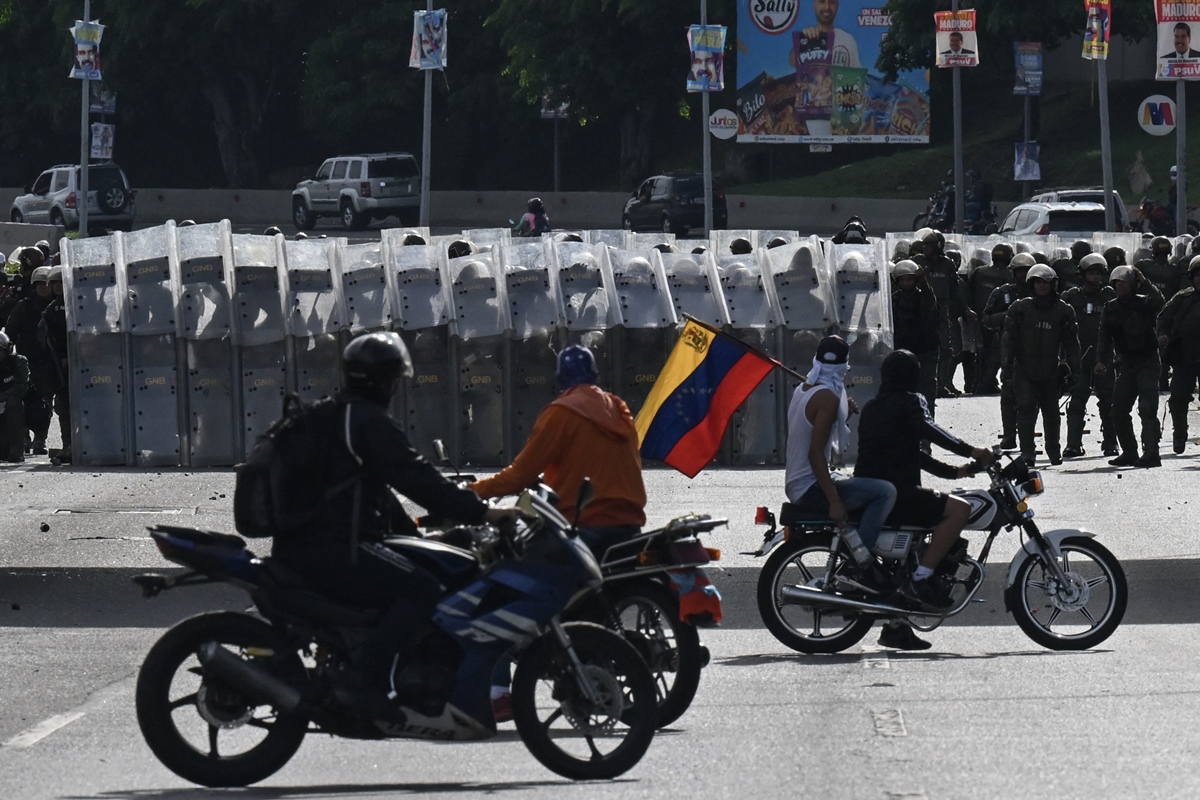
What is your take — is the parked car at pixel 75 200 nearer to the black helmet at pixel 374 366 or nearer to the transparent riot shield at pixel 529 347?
the transparent riot shield at pixel 529 347

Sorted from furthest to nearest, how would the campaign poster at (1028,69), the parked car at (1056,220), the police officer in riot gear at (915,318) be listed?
the campaign poster at (1028,69) < the parked car at (1056,220) < the police officer in riot gear at (915,318)

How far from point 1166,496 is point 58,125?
5510cm

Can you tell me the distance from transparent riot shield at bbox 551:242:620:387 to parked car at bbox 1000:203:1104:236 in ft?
68.7

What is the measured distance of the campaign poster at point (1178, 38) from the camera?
28359 mm

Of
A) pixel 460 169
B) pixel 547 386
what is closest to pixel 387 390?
pixel 547 386

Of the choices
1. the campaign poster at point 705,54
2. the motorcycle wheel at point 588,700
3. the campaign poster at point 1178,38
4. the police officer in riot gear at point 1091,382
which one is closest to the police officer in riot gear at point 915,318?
the police officer in riot gear at point 1091,382

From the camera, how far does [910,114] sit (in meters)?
58.8

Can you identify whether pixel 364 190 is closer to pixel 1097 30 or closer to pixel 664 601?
pixel 1097 30

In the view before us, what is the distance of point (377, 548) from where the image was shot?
7.46 meters

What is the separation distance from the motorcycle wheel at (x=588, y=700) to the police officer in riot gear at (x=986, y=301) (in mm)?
17004

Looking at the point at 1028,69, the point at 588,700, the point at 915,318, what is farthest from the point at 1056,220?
the point at 588,700

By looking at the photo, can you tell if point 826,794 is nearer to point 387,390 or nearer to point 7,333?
point 387,390

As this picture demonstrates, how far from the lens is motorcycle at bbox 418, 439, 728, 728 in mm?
8516

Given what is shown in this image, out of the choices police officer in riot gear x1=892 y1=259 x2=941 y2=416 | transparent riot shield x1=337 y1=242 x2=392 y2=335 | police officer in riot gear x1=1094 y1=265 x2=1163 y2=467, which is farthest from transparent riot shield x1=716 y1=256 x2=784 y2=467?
transparent riot shield x1=337 y1=242 x2=392 y2=335
